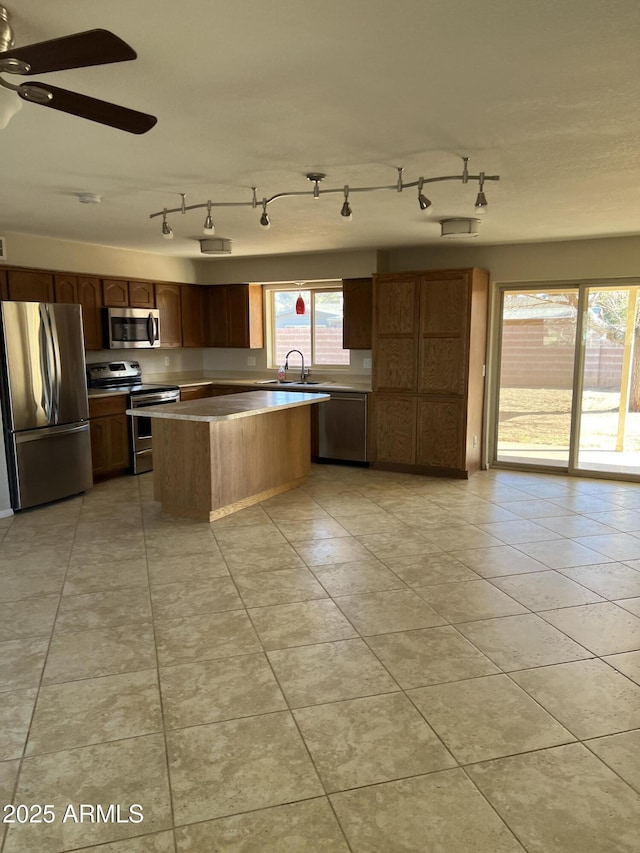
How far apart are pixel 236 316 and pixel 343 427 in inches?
83.8

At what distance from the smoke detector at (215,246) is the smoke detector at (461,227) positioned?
2008 mm

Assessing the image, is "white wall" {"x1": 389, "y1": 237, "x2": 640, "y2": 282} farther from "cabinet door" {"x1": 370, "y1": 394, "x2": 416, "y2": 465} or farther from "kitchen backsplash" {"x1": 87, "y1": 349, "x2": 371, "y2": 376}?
"cabinet door" {"x1": 370, "y1": 394, "x2": 416, "y2": 465}

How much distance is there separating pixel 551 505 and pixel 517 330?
2.08m

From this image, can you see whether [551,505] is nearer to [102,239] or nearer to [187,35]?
[187,35]

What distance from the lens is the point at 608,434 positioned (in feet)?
19.7

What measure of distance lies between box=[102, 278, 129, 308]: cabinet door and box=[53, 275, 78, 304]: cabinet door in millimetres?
365

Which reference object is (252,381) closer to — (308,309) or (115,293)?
(308,309)

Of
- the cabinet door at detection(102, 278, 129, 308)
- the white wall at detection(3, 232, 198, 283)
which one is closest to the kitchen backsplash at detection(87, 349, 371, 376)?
the cabinet door at detection(102, 278, 129, 308)

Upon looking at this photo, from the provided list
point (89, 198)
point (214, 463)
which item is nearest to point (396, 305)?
point (214, 463)

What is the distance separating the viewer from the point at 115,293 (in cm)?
632

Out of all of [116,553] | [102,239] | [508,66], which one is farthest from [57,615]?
[102,239]

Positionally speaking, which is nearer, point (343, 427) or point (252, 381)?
point (343, 427)

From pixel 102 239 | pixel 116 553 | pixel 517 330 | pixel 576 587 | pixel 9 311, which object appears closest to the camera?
pixel 576 587

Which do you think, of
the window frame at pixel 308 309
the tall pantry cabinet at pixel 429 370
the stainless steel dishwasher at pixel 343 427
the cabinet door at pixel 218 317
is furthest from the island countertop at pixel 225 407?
the cabinet door at pixel 218 317
